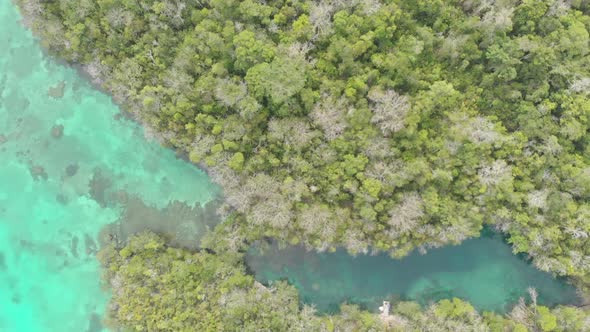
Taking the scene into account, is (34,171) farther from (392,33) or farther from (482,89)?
(482,89)

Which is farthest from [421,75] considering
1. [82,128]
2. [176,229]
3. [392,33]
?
[82,128]

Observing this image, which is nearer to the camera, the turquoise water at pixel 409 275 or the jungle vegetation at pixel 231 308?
the jungle vegetation at pixel 231 308

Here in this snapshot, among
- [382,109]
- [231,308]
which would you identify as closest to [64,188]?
[231,308]

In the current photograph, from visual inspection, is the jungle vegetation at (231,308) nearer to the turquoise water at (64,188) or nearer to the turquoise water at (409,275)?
the turquoise water at (409,275)

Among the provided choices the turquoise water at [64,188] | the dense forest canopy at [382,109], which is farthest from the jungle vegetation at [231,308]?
the dense forest canopy at [382,109]

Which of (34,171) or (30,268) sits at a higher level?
(34,171)

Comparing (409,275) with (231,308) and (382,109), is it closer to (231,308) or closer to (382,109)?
(382,109)

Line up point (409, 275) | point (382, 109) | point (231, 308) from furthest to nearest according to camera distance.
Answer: point (409, 275) → point (231, 308) → point (382, 109)
